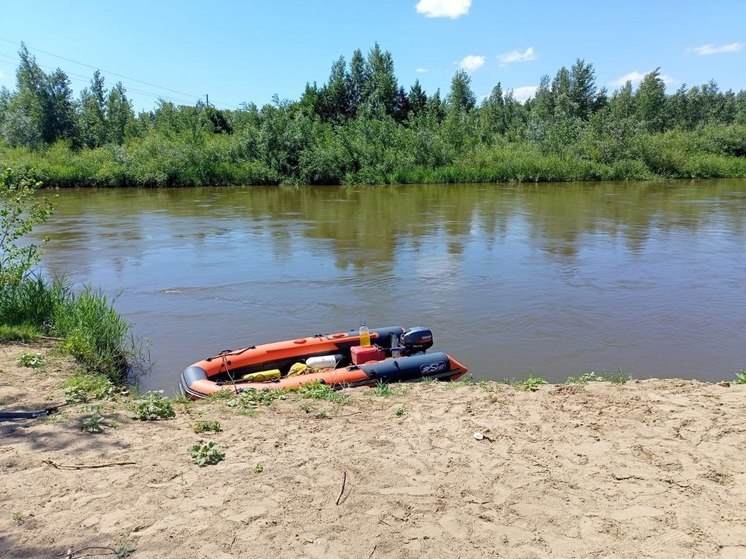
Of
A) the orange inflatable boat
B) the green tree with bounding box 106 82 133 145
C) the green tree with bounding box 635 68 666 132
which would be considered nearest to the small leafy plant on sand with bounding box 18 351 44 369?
the orange inflatable boat

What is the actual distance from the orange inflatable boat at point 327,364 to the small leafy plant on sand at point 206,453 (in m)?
1.39

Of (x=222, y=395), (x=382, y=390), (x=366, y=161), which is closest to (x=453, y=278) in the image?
(x=382, y=390)

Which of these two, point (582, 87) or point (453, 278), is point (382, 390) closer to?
point (453, 278)

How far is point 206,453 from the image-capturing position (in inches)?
135

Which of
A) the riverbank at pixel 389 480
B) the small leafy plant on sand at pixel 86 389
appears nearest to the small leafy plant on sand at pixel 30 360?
the small leafy plant on sand at pixel 86 389

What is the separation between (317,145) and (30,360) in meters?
28.9

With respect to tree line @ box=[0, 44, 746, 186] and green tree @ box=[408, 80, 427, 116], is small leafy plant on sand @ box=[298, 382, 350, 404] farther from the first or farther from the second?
green tree @ box=[408, 80, 427, 116]

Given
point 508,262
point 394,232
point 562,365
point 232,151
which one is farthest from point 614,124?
point 562,365

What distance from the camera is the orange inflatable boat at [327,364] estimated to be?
5301 mm

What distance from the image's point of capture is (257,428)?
12.9 feet

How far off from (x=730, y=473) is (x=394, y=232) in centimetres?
1256

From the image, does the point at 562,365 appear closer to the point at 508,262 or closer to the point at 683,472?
the point at 683,472

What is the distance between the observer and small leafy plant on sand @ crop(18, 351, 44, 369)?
5062mm

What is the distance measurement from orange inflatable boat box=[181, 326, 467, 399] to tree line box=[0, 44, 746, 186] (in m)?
25.5
